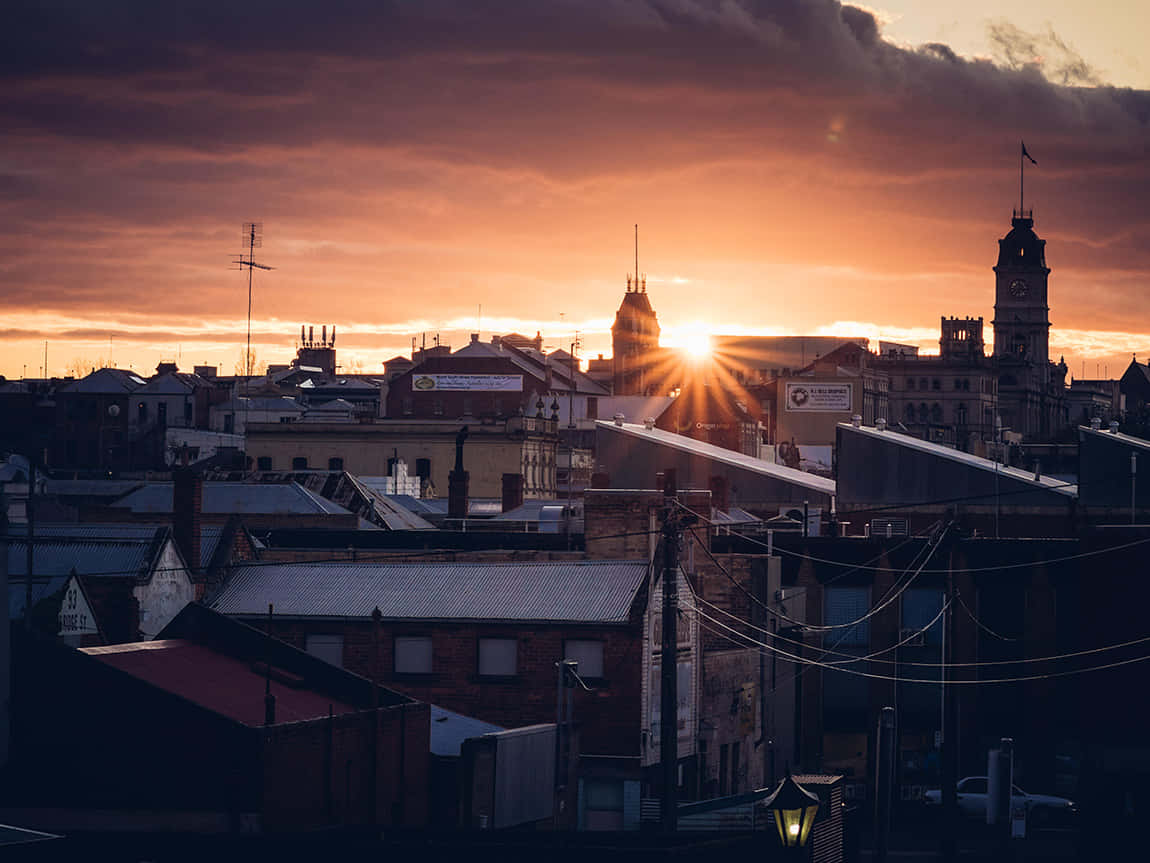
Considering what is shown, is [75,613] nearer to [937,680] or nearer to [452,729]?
[452,729]

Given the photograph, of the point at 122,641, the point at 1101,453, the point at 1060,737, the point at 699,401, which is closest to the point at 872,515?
the point at 1101,453

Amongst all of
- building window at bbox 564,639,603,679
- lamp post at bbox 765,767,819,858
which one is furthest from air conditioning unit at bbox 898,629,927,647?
lamp post at bbox 765,767,819,858

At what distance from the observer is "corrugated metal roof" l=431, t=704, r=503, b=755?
41.3 m

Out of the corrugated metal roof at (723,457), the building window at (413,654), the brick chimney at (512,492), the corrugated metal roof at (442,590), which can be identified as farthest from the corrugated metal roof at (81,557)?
the corrugated metal roof at (723,457)

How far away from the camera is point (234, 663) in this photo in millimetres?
41656

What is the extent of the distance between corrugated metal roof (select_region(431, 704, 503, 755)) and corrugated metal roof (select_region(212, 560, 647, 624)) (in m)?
2.83

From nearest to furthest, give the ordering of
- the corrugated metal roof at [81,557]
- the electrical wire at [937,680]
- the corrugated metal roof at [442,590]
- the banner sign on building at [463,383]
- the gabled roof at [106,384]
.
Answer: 1. the corrugated metal roof at [442,590]
2. the corrugated metal roof at [81,557]
3. the electrical wire at [937,680]
4. the gabled roof at [106,384]
5. the banner sign on building at [463,383]

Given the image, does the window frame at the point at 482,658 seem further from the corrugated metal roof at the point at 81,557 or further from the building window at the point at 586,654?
the corrugated metal roof at the point at 81,557

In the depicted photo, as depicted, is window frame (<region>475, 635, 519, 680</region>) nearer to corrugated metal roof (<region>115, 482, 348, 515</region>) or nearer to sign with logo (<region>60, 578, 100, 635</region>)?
sign with logo (<region>60, 578, 100, 635</region>)

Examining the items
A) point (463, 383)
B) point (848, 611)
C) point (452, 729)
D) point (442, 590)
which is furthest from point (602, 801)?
point (463, 383)

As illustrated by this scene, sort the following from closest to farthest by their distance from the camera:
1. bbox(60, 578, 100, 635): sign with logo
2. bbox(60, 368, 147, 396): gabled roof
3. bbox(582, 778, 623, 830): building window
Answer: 1. bbox(582, 778, 623, 830): building window
2. bbox(60, 578, 100, 635): sign with logo
3. bbox(60, 368, 147, 396): gabled roof

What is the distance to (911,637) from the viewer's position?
57.0 m

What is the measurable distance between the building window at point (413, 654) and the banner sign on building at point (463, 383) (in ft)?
360

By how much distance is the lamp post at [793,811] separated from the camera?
1006 inches
